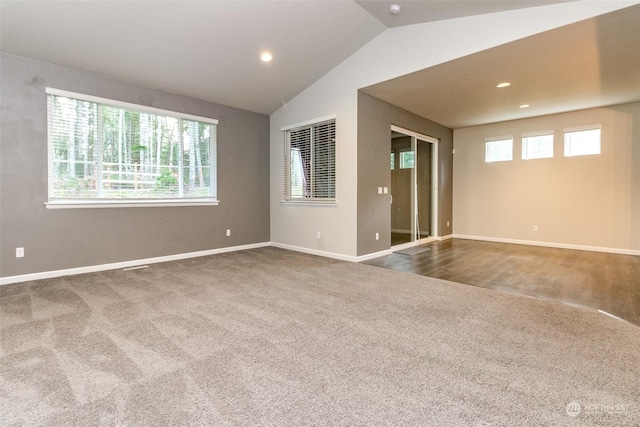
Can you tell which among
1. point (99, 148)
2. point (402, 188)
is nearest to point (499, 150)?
point (402, 188)

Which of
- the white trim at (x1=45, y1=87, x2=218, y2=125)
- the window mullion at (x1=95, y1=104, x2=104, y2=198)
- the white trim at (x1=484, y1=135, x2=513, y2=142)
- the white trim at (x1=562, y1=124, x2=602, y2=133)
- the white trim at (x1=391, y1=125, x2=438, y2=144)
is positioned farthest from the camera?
the white trim at (x1=484, y1=135, x2=513, y2=142)

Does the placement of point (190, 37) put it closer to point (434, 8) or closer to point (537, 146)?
point (434, 8)

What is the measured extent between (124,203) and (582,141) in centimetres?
797

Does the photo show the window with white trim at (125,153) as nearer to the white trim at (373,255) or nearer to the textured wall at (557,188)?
the white trim at (373,255)

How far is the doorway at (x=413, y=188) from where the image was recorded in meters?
6.19

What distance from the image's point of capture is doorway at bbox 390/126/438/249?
6191 mm

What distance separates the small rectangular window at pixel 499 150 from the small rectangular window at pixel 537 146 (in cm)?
26

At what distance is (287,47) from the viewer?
13.6 ft

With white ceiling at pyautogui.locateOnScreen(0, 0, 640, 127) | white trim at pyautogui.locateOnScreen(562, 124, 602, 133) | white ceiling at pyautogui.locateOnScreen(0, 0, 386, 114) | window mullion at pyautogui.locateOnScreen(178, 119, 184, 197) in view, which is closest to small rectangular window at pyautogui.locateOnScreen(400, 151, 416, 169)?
white ceiling at pyautogui.locateOnScreen(0, 0, 640, 127)

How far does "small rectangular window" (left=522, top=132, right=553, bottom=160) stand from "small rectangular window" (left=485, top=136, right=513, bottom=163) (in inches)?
10.2

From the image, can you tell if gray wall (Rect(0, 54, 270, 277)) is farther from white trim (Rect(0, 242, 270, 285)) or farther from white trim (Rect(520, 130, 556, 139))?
white trim (Rect(520, 130, 556, 139))

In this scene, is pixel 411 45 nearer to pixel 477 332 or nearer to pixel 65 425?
pixel 477 332

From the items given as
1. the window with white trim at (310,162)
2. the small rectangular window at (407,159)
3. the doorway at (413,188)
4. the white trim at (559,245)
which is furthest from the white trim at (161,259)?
the white trim at (559,245)

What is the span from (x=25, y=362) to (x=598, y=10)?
5177mm
